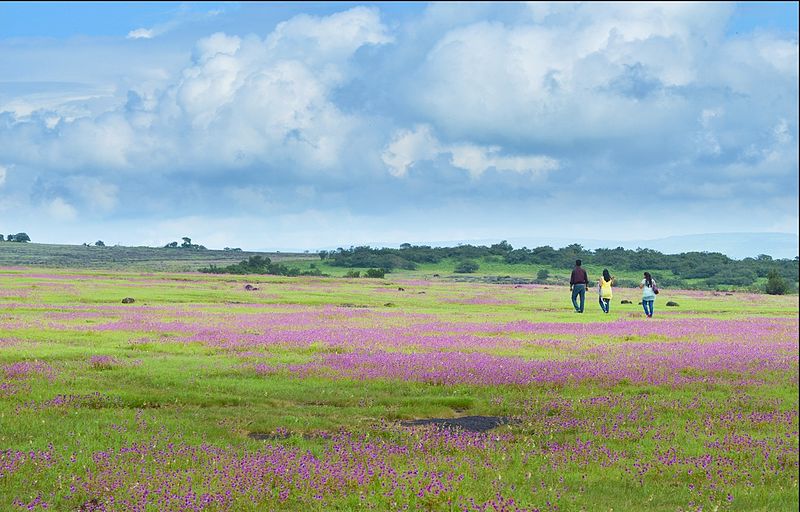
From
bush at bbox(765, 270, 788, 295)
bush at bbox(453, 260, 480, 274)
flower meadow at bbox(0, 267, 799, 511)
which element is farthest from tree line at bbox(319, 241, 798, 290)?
flower meadow at bbox(0, 267, 799, 511)

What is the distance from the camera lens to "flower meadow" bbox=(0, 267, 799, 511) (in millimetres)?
10414

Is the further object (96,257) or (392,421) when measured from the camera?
(96,257)

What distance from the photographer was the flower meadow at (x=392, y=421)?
1041 centimetres

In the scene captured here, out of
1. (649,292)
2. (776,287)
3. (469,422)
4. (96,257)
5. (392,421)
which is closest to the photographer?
(392,421)

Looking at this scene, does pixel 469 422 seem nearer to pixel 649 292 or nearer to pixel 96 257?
pixel 649 292

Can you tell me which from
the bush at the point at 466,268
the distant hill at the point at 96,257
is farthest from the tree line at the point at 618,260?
the distant hill at the point at 96,257

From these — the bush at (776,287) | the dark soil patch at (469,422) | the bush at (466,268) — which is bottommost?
the dark soil patch at (469,422)

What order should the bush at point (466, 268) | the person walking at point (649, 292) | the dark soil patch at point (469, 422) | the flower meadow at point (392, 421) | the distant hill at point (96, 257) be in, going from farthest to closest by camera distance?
1. the bush at point (466, 268)
2. the distant hill at point (96, 257)
3. the person walking at point (649, 292)
4. the dark soil patch at point (469, 422)
5. the flower meadow at point (392, 421)

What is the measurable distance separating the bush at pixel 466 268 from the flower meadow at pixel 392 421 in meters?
122

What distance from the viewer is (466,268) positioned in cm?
15488

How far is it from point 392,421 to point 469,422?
164 cm

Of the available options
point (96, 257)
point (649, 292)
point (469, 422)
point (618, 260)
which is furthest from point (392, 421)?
point (618, 260)

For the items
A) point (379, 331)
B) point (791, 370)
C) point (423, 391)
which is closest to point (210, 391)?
point (423, 391)

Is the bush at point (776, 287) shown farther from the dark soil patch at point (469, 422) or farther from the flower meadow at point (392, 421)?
the dark soil patch at point (469, 422)
